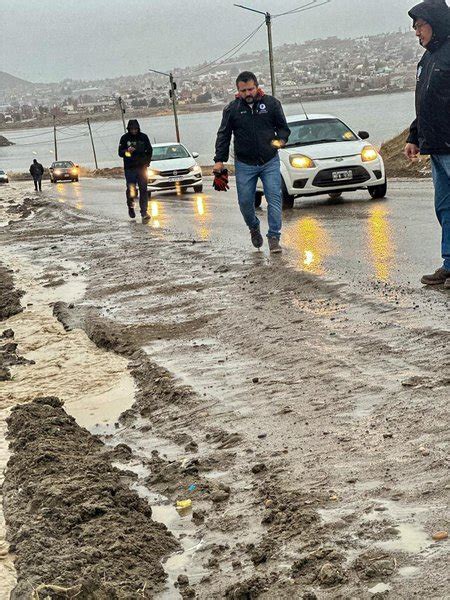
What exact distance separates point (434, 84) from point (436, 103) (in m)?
0.15

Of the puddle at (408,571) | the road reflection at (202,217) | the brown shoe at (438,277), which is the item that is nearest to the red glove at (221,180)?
the road reflection at (202,217)

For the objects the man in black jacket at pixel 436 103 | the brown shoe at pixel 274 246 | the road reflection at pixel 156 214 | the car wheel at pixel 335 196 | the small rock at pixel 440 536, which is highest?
the man in black jacket at pixel 436 103

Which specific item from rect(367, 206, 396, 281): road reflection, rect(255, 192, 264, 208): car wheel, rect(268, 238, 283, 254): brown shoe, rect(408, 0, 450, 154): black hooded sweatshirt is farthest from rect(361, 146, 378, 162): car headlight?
rect(408, 0, 450, 154): black hooded sweatshirt

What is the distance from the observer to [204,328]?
8.28m

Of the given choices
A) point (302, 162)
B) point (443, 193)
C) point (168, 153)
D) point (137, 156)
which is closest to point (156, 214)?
point (137, 156)

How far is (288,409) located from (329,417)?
35 centimetres

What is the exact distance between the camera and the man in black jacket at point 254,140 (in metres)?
11.2

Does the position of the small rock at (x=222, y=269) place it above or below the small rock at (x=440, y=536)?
below

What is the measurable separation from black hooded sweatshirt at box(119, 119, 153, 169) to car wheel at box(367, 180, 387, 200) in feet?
13.5

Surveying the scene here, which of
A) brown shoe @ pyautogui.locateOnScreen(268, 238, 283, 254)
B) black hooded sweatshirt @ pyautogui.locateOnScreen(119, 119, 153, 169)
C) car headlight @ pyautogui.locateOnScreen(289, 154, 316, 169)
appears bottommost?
brown shoe @ pyautogui.locateOnScreen(268, 238, 283, 254)

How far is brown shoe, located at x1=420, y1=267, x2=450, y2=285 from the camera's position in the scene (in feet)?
27.4

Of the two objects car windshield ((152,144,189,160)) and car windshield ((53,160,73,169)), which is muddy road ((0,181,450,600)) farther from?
car windshield ((53,160,73,169))

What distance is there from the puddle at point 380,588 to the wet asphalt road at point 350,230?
5390 mm

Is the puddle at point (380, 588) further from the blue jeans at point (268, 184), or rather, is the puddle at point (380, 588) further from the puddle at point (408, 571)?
the blue jeans at point (268, 184)
